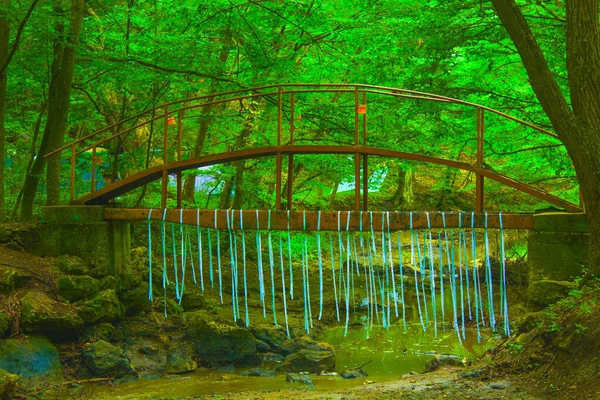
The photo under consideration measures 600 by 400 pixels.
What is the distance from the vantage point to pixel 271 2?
41.3 feet

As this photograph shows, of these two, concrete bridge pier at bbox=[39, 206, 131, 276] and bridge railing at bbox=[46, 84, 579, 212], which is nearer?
bridge railing at bbox=[46, 84, 579, 212]

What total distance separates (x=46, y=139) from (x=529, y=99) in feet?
31.7

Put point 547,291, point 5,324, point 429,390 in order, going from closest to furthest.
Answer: point 429,390, point 5,324, point 547,291

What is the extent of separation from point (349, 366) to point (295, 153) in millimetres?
3966

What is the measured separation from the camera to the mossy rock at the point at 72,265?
10.6 metres

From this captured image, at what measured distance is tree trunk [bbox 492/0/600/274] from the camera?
7.20 meters

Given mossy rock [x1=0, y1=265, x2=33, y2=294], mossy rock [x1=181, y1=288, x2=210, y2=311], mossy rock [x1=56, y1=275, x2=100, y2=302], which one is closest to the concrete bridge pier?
mossy rock [x1=56, y1=275, x2=100, y2=302]

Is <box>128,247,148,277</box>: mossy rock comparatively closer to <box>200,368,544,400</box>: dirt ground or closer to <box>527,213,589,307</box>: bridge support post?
<box>200,368,544,400</box>: dirt ground

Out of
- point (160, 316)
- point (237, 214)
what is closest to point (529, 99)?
point (237, 214)

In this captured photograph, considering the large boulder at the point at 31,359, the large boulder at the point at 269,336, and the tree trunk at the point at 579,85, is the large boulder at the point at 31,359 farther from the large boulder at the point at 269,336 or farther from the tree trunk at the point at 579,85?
the tree trunk at the point at 579,85

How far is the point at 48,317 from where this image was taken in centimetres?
962

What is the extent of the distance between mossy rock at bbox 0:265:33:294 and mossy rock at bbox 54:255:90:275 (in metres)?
0.63

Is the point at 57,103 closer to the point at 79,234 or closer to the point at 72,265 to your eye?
the point at 79,234

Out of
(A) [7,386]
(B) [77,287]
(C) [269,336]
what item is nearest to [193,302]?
(C) [269,336]
